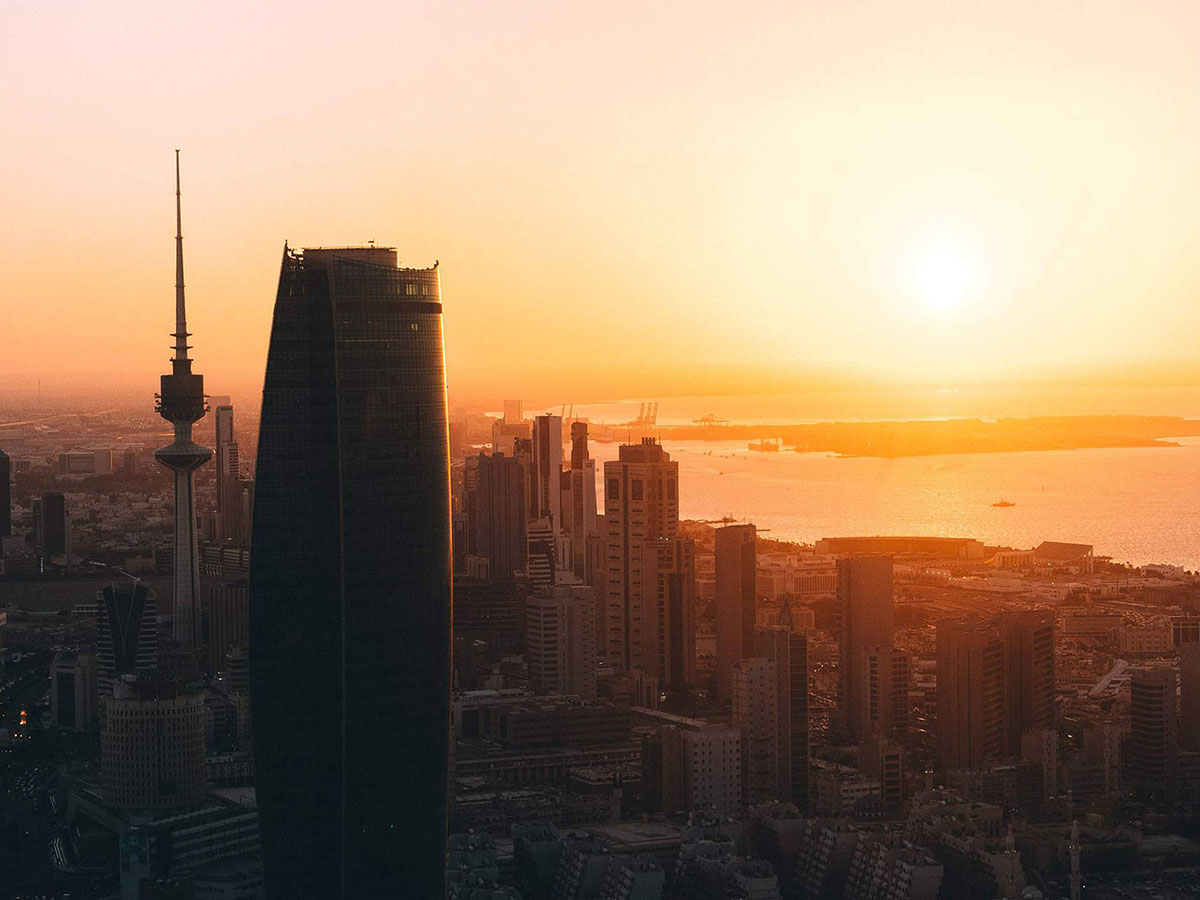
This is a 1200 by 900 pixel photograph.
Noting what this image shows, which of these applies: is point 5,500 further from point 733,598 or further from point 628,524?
point 733,598

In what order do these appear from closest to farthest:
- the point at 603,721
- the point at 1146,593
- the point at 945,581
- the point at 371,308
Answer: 1. the point at 371,308
2. the point at 603,721
3. the point at 1146,593
4. the point at 945,581

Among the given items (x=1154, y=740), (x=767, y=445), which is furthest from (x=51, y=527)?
(x=767, y=445)

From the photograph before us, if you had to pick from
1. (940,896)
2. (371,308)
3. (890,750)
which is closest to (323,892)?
(371,308)

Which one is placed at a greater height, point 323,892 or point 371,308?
point 371,308

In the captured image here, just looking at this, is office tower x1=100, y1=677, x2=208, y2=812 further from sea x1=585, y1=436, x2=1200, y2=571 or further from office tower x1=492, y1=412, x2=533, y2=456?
sea x1=585, y1=436, x2=1200, y2=571

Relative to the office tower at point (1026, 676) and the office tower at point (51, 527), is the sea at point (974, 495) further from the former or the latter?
the office tower at point (1026, 676)

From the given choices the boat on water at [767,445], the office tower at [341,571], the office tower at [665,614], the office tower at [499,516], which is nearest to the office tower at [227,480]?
the office tower at [499,516]

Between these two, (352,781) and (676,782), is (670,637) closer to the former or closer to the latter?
(676,782)
